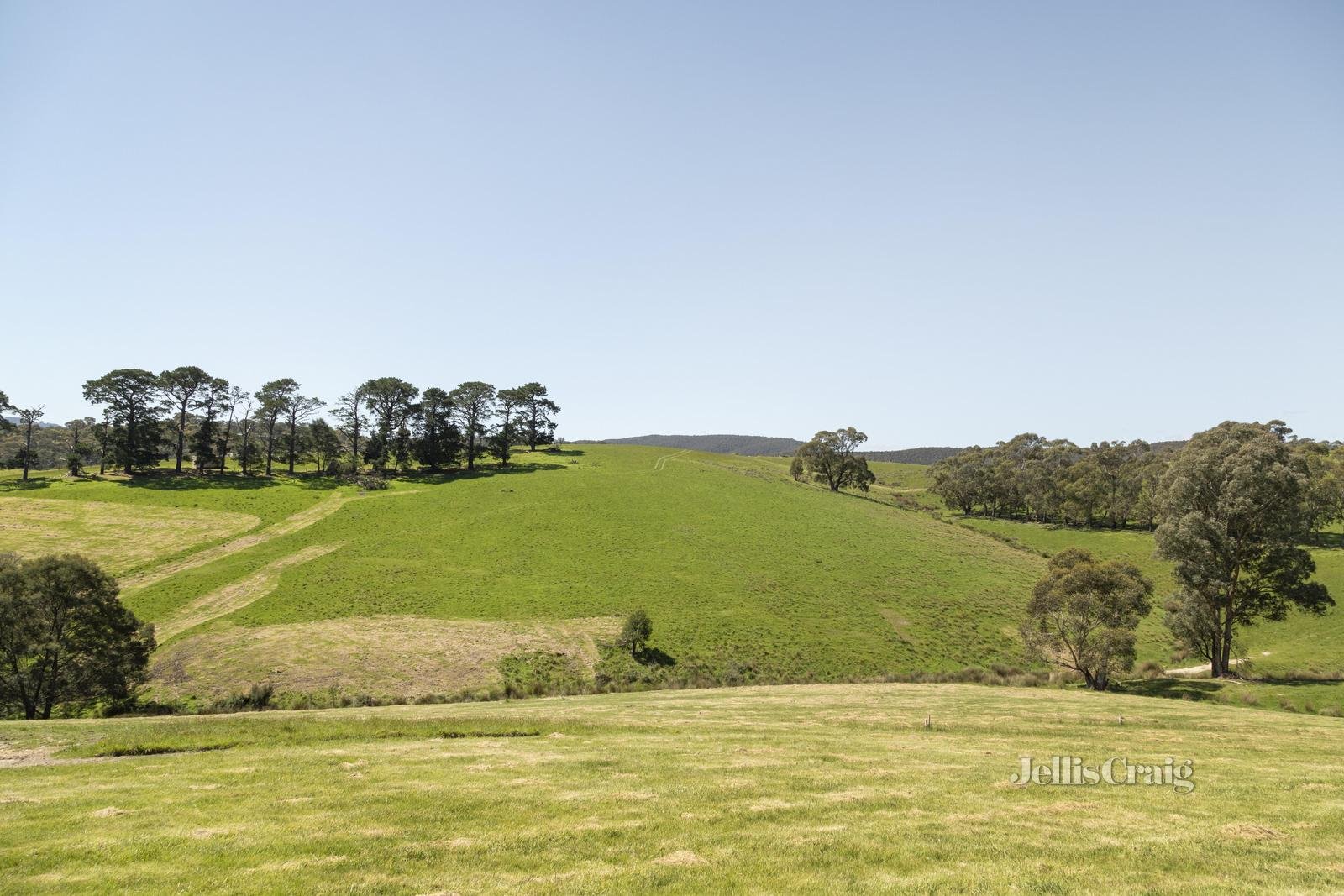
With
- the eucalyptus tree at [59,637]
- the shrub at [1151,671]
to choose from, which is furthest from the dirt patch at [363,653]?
the shrub at [1151,671]

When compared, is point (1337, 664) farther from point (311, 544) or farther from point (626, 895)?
point (311, 544)

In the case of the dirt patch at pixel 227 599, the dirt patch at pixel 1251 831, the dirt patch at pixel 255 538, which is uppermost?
the dirt patch at pixel 1251 831

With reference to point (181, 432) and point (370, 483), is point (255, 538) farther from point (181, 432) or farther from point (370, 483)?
point (181, 432)

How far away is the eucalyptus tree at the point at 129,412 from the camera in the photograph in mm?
105000

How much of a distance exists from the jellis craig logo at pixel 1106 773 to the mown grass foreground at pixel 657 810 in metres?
0.52

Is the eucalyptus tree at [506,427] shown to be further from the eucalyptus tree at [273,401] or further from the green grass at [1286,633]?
the green grass at [1286,633]

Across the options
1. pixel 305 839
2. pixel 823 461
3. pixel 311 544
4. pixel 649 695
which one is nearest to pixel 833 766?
pixel 305 839

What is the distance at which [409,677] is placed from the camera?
4544 cm

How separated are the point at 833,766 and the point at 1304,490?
152ft

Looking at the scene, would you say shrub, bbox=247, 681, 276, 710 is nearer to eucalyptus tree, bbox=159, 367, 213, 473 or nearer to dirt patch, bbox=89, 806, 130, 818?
dirt patch, bbox=89, 806, 130, 818

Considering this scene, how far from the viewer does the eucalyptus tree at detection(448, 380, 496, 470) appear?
434 ft

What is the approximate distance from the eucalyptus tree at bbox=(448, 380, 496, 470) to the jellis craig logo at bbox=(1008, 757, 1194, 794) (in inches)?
4882

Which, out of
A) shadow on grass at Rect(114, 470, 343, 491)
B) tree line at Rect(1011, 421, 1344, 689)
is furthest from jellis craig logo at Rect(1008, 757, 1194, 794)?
shadow on grass at Rect(114, 470, 343, 491)

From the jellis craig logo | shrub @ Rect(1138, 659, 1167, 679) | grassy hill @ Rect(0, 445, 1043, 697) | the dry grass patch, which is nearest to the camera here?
the jellis craig logo
